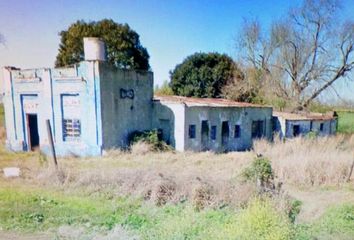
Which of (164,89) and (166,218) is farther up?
(164,89)

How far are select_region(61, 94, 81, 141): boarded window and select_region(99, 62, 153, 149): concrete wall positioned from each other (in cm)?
134

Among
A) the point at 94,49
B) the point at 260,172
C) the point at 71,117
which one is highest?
the point at 94,49

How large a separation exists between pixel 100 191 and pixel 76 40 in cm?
2030

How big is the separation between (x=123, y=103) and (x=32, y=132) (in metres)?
5.28

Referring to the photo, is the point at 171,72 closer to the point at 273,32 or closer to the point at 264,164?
the point at 273,32

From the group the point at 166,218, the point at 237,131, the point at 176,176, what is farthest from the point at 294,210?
the point at 237,131

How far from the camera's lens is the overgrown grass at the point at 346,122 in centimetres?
2567

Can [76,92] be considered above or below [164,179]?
above

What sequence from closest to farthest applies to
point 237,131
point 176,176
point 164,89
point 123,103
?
point 176,176 < point 123,103 < point 237,131 < point 164,89

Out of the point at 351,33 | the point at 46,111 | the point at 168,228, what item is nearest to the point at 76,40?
the point at 46,111

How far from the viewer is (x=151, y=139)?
1505 cm

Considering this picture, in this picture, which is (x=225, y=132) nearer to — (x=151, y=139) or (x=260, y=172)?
(x=151, y=139)

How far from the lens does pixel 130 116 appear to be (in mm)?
15555

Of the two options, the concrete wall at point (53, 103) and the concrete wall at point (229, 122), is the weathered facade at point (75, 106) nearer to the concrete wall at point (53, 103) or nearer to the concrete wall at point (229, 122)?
the concrete wall at point (53, 103)
